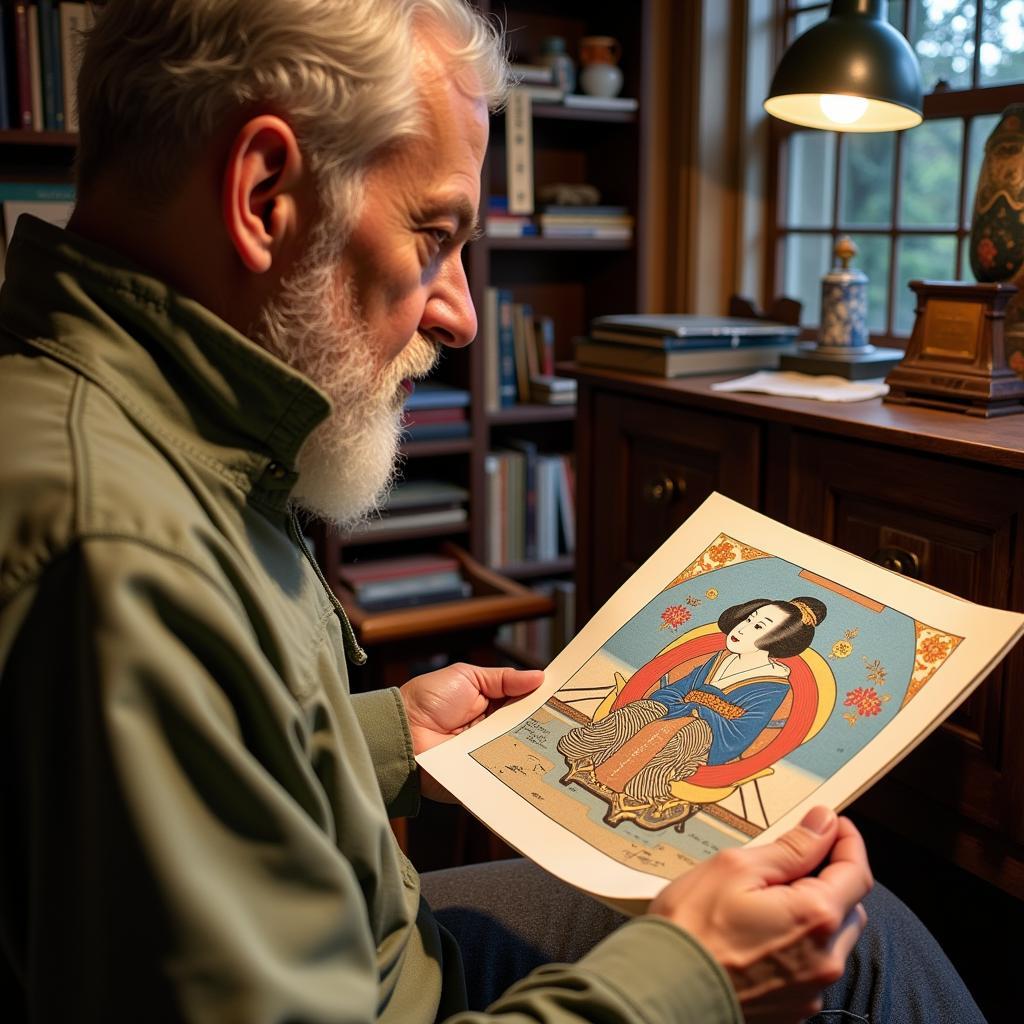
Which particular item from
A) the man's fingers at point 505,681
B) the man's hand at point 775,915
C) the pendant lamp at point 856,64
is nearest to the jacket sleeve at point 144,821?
the man's hand at point 775,915

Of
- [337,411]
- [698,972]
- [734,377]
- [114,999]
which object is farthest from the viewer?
[734,377]

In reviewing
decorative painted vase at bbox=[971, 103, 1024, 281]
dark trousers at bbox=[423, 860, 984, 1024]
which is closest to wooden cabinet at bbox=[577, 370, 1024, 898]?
dark trousers at bbox=[423, 860, 984, 1024]

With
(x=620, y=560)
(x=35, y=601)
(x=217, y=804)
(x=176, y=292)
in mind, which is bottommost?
(x=620, y=560)

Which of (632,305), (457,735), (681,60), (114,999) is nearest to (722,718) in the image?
(457,735)

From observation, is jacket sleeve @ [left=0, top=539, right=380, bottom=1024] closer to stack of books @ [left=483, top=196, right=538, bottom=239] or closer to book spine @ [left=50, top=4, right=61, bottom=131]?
book spine @ [left=50, top=4, right=61, bottom=131]

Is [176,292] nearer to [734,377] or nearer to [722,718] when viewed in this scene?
[722,718]

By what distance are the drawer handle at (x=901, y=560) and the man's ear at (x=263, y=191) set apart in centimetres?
74

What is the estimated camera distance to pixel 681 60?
8.43 feet

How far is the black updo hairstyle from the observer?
915 millimetres

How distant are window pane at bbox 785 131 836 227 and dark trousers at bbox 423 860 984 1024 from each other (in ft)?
5.67

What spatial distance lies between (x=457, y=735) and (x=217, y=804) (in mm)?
472

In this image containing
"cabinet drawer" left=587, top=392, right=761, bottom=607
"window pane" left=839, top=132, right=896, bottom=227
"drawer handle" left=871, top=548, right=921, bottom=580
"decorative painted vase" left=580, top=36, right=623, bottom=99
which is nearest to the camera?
"drawer handle" left=871, top=548, right=921, bottom=580

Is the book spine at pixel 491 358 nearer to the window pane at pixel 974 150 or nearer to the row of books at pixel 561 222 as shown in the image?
the row of books at pixel 561 222

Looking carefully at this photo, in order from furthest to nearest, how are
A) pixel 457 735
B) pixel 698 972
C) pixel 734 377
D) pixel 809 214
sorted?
pixel 809 214 → pixel 734 377 → pixel 457 735 → pixel 698 972
